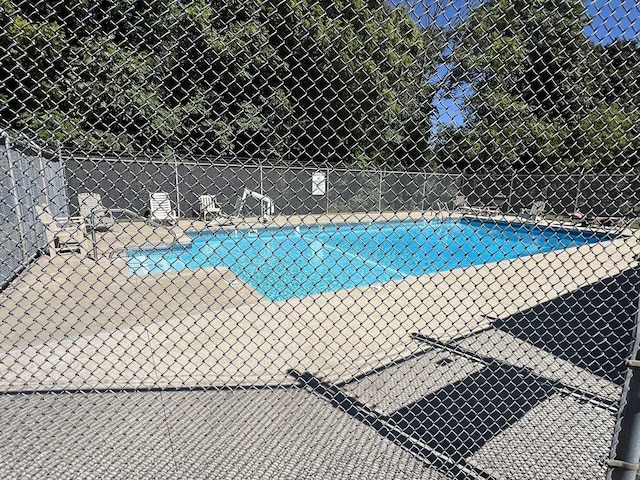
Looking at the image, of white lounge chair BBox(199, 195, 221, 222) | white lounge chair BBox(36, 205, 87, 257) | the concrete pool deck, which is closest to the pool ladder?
the concrete pool deck

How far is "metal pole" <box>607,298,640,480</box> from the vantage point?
4.23ft

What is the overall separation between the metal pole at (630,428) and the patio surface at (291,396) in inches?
16.5

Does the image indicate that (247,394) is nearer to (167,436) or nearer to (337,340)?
(167,436)

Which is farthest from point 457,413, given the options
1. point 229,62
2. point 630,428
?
point 229,62

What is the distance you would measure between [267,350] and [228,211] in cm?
905

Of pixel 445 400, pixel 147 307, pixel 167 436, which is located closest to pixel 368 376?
pixel 445 400

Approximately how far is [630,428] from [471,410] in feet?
2.88

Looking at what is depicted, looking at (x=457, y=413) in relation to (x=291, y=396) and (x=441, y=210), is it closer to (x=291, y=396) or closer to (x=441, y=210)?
(x=291, y=396)

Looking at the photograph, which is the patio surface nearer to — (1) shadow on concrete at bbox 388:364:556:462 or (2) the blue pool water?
(1) shadow on concrete at bbox 388:364:556:462

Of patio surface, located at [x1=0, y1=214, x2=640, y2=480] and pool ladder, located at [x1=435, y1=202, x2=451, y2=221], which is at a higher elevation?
pool ladder, located at [x1=435, y1=202, x2=451, y2=221]

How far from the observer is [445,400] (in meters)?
2.19

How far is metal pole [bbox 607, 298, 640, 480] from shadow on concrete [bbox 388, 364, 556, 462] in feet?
2.00

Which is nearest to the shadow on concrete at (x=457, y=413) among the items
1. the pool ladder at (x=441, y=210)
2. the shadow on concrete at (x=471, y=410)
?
the shadow on concrete at (x=471, y=410)

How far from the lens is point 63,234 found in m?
6.49
